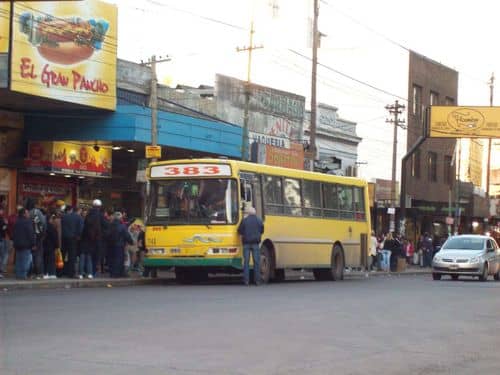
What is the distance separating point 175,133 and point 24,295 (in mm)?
13746

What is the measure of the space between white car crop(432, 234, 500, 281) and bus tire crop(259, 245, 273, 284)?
29.9ft

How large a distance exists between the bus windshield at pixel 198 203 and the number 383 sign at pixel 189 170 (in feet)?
0.50

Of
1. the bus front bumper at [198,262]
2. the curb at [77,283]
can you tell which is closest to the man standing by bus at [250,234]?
the bus front bumper at [198,262]

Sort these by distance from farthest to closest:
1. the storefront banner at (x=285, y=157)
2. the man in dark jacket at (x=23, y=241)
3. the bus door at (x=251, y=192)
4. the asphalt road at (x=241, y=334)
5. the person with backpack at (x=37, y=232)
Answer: the storefront banner at (x=285, y=157) < the bus door at (x=251, y=192) < the person with backpack at (x=37, y=232) < the man in dark jacket at (x=23, y=241) < the asphalt road at (x=241, y=334)

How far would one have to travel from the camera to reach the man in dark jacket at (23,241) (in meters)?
21.9

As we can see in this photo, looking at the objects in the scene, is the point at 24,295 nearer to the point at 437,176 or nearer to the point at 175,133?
the point at 175,133

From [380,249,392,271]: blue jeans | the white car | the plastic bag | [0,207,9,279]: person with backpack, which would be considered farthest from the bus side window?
[380,249,392,271]: blue jeans

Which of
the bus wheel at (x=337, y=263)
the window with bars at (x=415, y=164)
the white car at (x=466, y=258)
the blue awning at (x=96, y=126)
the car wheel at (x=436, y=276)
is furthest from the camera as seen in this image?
the window with bars at (x=415, y=164)

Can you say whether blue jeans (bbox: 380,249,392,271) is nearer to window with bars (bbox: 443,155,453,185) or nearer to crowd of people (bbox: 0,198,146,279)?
crowd of people (bbox: 0,198,146,279)

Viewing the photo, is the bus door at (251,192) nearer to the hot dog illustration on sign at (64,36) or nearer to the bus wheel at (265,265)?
the bus wheel at (265,265)

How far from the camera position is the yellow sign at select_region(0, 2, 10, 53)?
2447 cm

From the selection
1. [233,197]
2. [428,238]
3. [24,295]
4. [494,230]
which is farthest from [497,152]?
[24,295]

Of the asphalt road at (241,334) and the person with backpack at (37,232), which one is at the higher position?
the person with backpack at (37,232)

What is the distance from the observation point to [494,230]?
3063 inches
